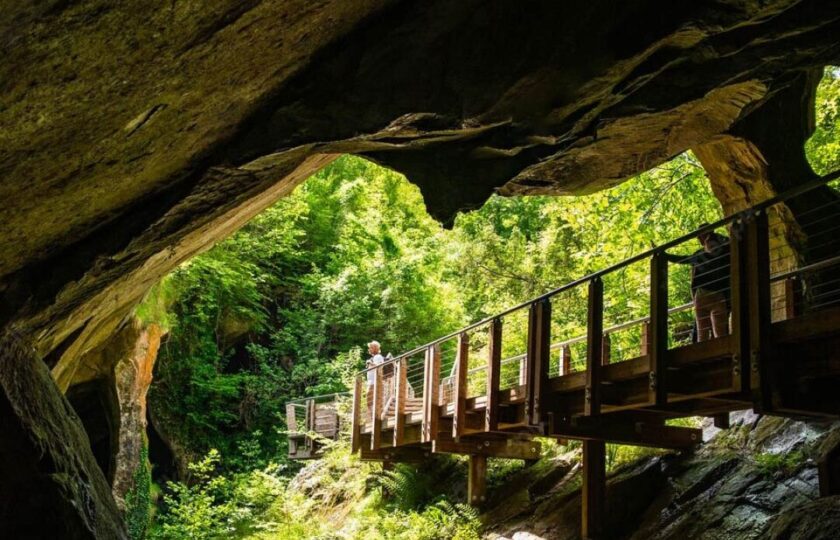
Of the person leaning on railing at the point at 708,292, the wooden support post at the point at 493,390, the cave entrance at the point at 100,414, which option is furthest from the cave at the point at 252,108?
the cave entrance at the point at 100,414

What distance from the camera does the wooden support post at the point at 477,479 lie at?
15.4 meters

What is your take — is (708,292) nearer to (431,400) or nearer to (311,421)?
(431,400)

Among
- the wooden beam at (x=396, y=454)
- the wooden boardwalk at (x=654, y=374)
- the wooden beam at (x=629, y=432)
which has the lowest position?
the wooden beam at (x=396, y=454)

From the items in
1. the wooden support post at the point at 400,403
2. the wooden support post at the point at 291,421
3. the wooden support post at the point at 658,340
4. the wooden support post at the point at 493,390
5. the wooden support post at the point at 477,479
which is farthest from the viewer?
the wooden support post at the point at 291,421

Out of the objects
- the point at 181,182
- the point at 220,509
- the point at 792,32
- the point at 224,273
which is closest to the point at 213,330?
the point at 224,273

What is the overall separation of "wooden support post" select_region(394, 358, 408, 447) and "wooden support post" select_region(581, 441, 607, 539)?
15.6 ft

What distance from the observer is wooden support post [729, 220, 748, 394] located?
7.36 m

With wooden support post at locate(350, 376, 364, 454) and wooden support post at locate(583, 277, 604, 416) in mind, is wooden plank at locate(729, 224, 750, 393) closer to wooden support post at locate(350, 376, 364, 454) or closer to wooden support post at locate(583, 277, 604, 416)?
wooden support post at locate(583, 277, 604, 416)

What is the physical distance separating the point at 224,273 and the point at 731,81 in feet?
62.4

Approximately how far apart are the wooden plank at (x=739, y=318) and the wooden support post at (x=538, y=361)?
342 cm

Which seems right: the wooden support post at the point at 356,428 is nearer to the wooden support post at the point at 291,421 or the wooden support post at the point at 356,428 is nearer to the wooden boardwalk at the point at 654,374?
the wooden boardwalk at the point at 654,374

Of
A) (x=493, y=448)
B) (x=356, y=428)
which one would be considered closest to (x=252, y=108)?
(x=493, y=448)

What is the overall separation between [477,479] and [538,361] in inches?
207

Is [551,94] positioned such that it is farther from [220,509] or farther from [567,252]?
[567,252]
